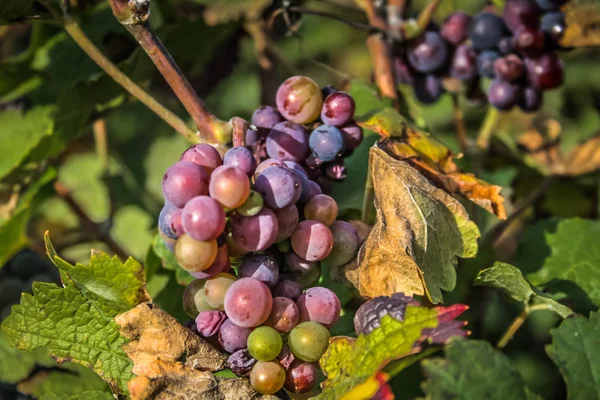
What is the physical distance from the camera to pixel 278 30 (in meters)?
1.64

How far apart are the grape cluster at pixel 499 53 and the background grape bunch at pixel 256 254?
732mm

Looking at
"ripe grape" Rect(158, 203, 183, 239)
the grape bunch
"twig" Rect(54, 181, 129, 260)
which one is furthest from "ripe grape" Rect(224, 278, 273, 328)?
"twig" Rect(54, 181, 129, 260)

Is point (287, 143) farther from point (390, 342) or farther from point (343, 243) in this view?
point (390, 342)

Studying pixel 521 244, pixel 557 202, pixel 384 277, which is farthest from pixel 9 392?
pixel 557 202

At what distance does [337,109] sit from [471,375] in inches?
19.8

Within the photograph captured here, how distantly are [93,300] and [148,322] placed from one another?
12cm

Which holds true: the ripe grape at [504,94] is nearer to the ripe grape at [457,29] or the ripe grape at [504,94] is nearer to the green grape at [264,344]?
the ripe grape at [457,29]

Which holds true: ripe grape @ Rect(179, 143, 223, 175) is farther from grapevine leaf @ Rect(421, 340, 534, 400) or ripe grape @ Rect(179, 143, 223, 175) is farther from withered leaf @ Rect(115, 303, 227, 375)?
grapevine leaf @ Rect(421, 340, 534, 400)

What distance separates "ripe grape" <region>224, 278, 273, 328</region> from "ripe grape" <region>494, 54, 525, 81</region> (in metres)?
0.92

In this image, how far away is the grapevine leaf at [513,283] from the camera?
1079 mm

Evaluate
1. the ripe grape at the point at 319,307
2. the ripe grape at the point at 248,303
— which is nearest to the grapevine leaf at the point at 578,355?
the ripe grape at the point at 319,307

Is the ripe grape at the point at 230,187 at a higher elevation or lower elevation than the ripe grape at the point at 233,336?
higher

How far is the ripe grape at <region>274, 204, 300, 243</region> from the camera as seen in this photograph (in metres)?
0.97

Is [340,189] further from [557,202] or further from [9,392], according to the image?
[557,202]
